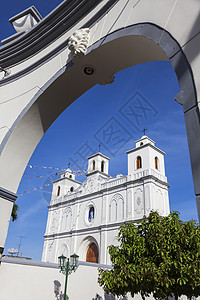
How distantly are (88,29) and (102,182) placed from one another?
17254 mm

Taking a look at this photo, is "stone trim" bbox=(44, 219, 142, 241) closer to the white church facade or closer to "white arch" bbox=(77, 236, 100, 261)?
the white church facade

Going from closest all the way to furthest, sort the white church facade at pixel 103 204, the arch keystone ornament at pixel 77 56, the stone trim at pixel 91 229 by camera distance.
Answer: the arch keystone ornament at pixel 77 56
the white church facade at pixel 103 204
the stone trim at pixel 91 229

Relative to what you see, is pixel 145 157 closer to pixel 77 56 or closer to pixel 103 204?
pixel 103 204

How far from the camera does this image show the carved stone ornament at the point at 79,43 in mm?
2225

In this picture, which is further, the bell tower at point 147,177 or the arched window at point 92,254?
the arched window at point 92,254

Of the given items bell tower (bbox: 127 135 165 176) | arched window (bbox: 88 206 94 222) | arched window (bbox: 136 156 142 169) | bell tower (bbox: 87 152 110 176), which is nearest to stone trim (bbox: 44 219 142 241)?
arched window (bbox: 88 206 94 222)

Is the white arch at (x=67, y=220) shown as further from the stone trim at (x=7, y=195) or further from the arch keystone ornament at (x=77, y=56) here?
the arch keystone ornament at (x=77, y=56)

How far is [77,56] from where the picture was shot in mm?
2240

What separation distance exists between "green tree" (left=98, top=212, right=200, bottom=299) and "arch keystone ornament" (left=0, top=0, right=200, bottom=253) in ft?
10.8

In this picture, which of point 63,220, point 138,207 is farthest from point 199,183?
point 63,220

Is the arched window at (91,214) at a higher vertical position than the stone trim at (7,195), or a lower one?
higher

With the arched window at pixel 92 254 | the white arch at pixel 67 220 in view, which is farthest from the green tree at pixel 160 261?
the white arch at pixel 67 220

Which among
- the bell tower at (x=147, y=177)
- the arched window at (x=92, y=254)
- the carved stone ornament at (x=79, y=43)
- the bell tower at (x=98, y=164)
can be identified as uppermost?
the bell tower at (x=98, y=164)

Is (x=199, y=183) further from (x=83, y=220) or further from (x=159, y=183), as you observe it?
(x=83, y=220)
